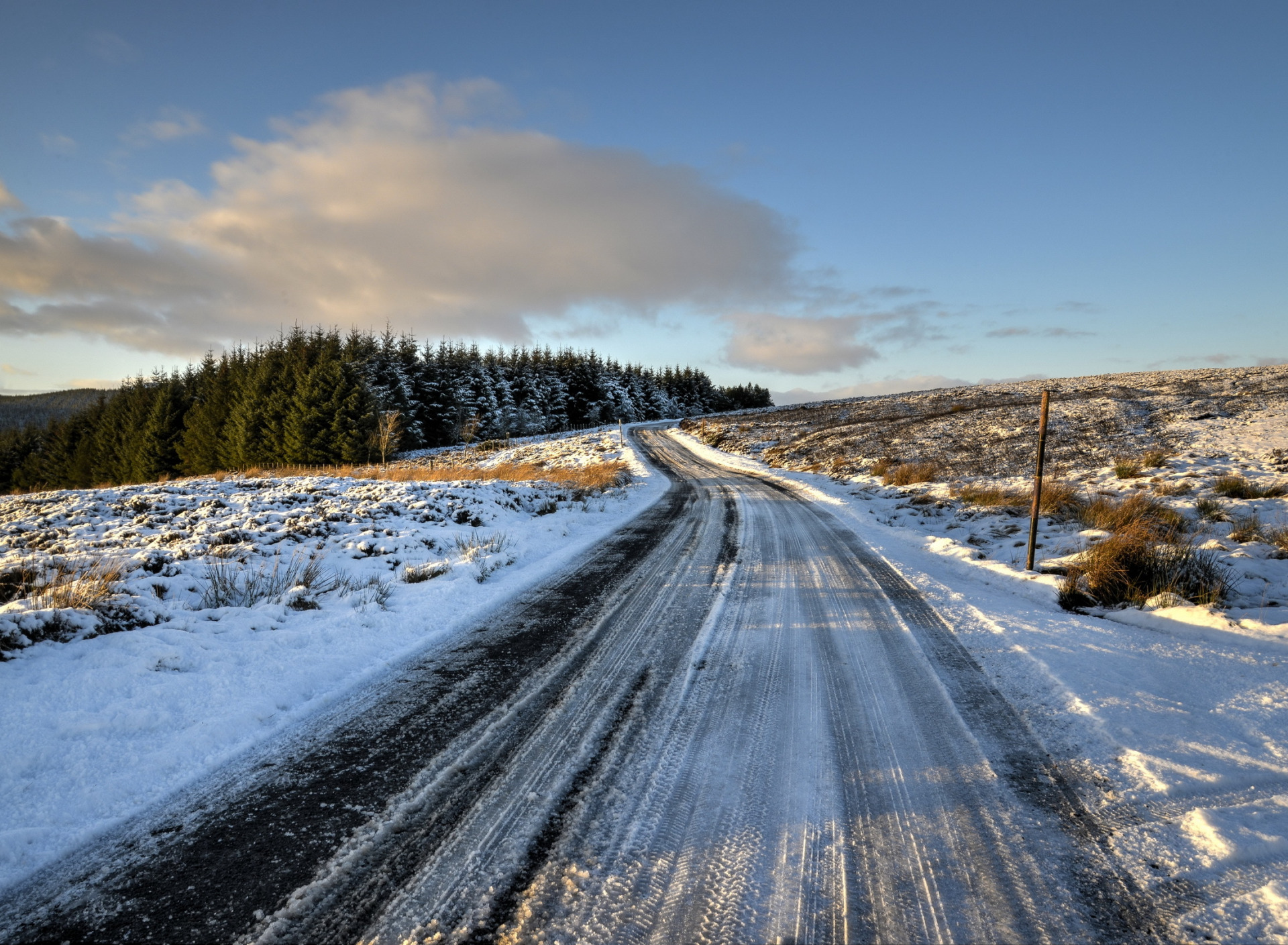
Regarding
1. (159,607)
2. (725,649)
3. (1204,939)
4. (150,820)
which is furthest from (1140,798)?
(159,607)

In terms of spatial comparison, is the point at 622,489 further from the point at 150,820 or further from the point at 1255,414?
the point at 1255,414

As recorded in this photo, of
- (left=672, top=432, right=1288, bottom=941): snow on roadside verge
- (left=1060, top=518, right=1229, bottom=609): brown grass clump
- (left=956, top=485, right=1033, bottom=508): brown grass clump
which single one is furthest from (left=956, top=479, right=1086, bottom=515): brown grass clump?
(left=672, top=432, right=1288, bottom=941): snow on roadside verge

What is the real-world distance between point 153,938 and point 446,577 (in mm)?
4615

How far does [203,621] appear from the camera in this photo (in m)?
4.41

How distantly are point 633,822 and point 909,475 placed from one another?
14.9 meters

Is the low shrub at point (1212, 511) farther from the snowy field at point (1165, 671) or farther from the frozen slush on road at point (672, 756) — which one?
the frozen slush on road at point (672, 756)

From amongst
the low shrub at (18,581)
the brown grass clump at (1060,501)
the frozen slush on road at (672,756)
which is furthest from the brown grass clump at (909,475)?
the low shrub at (18,581)

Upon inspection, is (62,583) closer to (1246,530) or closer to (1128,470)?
(1246,530)

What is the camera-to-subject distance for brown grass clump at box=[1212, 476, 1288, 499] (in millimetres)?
8570

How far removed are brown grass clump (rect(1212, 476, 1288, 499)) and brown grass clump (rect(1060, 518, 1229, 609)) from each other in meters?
4.35

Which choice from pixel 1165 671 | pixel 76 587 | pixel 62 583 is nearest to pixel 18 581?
pixel 62 583

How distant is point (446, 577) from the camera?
6.36 meters

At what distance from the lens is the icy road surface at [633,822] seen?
1909 mm

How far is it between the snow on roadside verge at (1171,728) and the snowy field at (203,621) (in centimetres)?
458
